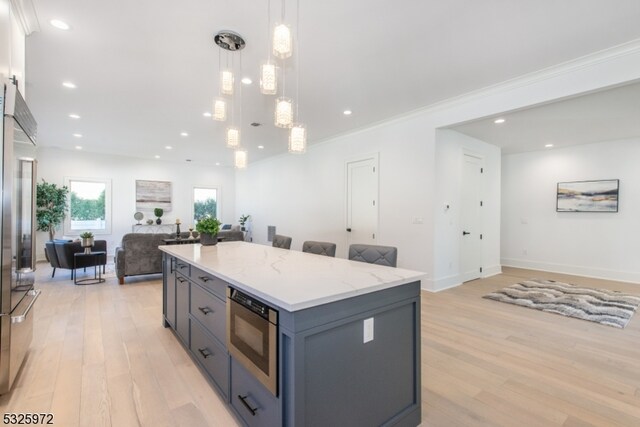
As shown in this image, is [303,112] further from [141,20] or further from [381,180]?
[141,20]

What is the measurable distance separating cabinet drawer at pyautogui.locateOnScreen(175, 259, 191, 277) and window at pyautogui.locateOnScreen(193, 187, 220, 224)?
24.7ft

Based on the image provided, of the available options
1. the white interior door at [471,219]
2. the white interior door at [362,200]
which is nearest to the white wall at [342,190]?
the white interior door at [362,200]

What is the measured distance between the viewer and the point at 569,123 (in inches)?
188

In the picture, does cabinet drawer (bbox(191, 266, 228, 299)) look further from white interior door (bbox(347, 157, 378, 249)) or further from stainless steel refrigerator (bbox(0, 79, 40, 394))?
white interior door (bbox(347, 157, 378, 249))

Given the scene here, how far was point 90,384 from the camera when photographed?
2.21m

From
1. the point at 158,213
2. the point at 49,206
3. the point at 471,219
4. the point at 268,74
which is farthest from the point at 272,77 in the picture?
the point at 158,213

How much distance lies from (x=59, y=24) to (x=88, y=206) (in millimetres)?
7205

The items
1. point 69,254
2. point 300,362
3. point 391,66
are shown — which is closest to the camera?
point 300,362

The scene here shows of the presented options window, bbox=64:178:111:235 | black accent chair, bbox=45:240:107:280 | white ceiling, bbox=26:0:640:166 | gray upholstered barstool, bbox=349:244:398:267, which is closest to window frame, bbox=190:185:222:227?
window, bbox=64:178:111:235

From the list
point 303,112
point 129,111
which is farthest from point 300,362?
point 129,111

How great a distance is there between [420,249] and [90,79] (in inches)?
203

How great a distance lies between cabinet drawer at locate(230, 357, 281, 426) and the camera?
139 cm

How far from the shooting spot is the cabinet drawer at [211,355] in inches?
74.4

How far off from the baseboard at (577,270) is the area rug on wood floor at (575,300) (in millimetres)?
1336
